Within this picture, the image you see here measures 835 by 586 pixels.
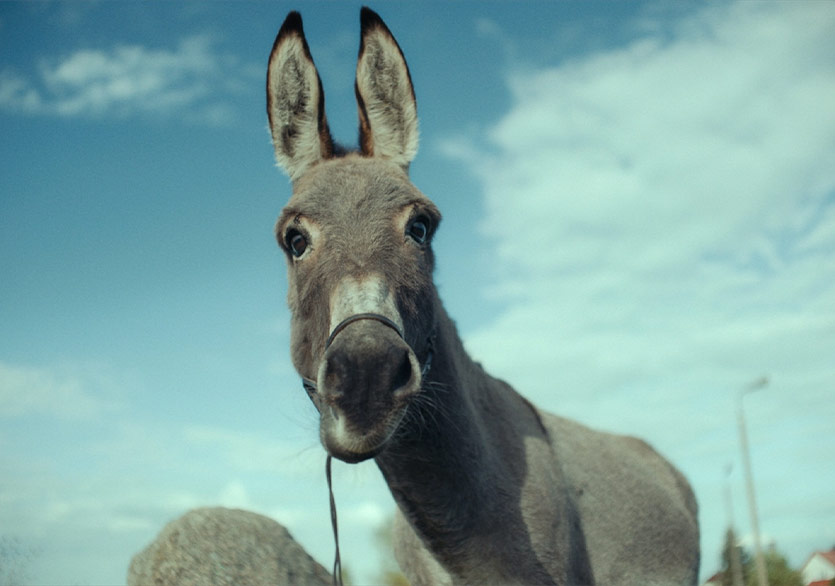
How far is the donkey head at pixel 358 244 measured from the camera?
254cm

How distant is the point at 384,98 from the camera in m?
4.34

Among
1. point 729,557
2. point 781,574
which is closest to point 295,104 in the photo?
point 781,574

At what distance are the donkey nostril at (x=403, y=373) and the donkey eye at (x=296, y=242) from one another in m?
1.14

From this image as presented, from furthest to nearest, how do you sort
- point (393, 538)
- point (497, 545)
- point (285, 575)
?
point (393, 538)
point (497, 545)
point (285, 575)

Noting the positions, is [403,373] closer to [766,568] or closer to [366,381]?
[366,381]

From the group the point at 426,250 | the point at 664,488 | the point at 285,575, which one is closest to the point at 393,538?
the point at 426,250

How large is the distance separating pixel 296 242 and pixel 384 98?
141 cm

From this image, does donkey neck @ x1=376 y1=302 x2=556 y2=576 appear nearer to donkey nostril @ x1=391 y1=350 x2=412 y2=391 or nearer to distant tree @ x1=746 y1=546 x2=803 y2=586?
donkey nostril @ x1=391 y1=350 x2=412 y2=391

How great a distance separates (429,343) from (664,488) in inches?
136

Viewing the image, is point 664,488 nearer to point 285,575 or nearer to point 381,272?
point 381,272

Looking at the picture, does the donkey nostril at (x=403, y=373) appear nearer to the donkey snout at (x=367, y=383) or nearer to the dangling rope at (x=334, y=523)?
the donkey snout at (x=367, y=383)

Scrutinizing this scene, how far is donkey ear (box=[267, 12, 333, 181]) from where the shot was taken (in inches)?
163

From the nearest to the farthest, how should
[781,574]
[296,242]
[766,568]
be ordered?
[296,242] → [781,574] → [766,568]

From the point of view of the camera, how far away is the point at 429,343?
11.0ft
